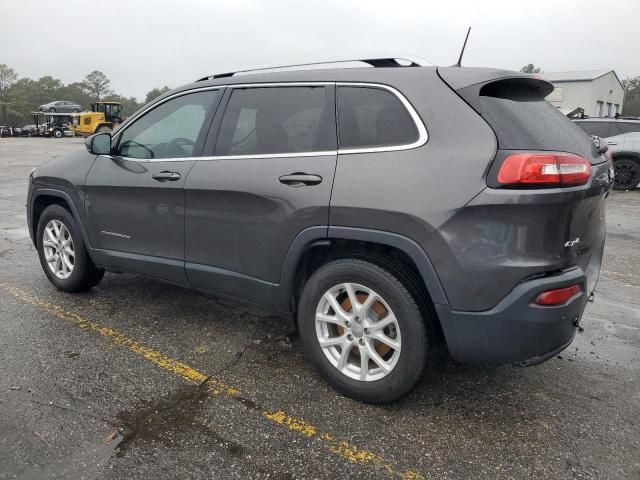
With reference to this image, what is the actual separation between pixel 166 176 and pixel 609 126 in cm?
1177

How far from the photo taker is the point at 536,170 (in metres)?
2.24

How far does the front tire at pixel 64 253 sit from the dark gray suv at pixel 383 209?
90 cm

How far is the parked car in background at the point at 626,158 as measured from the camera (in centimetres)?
1138

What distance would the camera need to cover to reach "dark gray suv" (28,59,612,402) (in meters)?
2.28

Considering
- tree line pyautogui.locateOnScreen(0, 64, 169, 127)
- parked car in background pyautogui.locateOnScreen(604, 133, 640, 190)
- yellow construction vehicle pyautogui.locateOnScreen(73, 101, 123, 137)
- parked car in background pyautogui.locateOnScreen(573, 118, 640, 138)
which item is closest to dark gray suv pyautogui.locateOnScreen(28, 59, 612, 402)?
parked car in background pyautogui.locateOnScreen(604, 133, 640, 190)

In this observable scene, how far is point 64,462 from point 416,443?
5.33ft

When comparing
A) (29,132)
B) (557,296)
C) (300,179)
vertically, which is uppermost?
(300,179)

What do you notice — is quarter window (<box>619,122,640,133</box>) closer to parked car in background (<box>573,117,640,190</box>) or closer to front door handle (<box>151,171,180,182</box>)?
parked car in background (<box>573,117,640,190</box>)

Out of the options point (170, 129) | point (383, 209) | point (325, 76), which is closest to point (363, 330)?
point (383, 209)

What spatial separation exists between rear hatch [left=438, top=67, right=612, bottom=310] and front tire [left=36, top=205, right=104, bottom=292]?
3.21 meters

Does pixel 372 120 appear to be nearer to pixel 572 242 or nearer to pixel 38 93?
pixel 572 242

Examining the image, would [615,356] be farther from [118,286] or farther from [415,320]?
[118,286]

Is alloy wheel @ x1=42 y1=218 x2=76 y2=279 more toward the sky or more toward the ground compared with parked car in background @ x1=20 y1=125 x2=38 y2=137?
more toward the sky

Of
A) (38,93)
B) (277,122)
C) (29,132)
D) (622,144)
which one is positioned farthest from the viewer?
(38,93)
